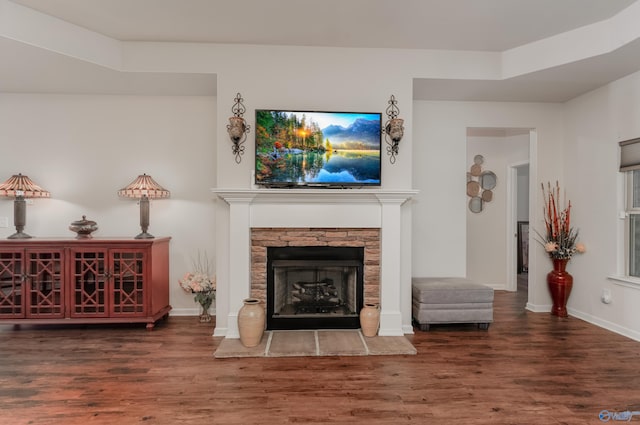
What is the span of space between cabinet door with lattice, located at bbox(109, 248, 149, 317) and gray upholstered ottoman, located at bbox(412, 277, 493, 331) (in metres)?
2.85

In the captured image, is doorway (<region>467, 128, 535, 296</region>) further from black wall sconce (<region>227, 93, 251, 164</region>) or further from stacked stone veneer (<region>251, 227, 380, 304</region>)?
black wall sconce (<region>227, 93, 251, 164</region>)

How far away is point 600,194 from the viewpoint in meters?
3.91

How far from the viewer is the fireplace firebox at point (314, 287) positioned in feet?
11.8

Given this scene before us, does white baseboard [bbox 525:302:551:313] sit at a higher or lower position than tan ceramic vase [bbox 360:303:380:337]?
lower

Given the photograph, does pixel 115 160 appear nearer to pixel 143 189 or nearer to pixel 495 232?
pixel 143 189

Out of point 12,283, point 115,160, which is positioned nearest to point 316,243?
point 115,160

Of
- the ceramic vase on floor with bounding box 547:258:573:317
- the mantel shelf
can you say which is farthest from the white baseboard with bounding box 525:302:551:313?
the mantel shelf

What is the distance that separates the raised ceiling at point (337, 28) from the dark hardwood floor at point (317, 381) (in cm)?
258

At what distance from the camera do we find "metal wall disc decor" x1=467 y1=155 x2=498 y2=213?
221 inches

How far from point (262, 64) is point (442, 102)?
7.12 feet

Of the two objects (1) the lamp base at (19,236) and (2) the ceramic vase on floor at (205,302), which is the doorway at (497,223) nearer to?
(2) the ceramic vase on floor at (205,302)

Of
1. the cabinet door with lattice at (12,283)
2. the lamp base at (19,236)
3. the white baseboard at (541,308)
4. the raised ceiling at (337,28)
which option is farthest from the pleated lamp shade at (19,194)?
the white baseboard at (541,308)

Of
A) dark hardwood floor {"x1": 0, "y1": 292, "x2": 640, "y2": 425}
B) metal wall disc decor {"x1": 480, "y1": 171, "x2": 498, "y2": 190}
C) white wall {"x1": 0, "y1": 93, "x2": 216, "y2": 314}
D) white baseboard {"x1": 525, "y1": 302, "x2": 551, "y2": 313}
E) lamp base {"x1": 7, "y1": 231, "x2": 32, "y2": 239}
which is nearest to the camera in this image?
dark hardwood floor {"x1": 0, "y1": 292, "x2": 640, "y2": 425}

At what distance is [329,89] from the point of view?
3602 mm
